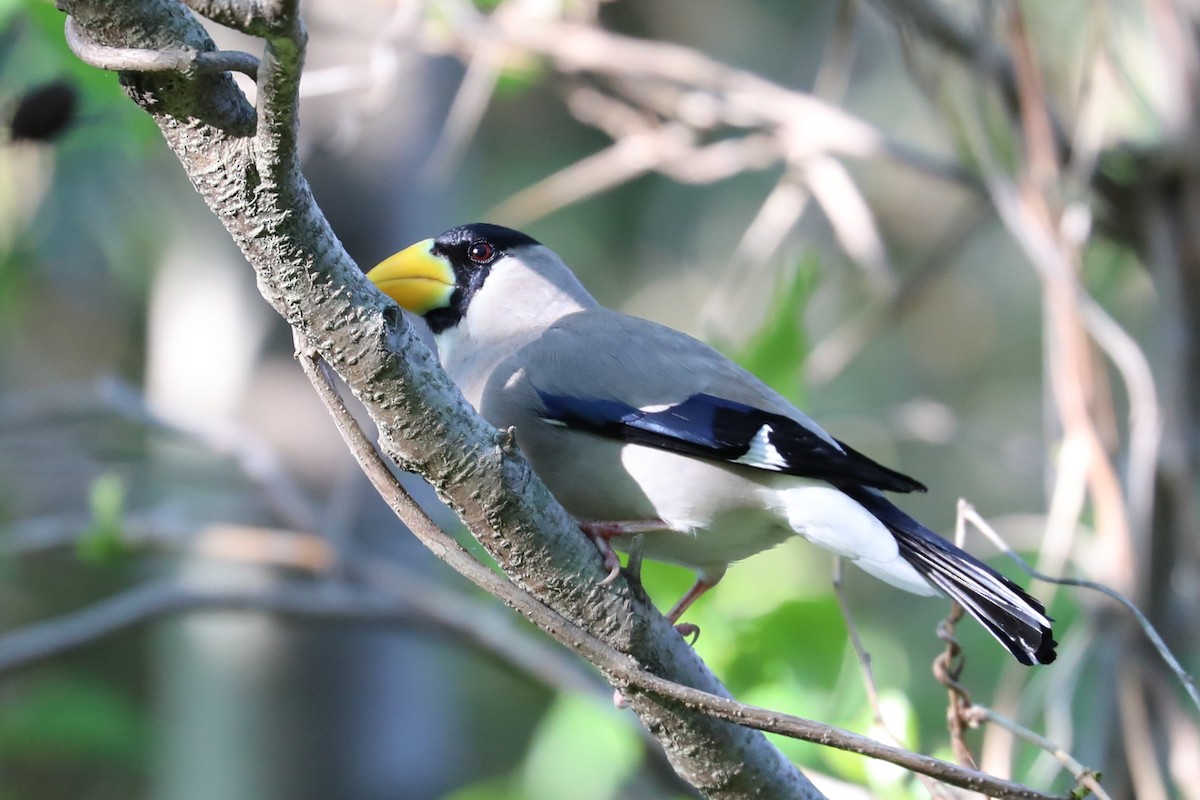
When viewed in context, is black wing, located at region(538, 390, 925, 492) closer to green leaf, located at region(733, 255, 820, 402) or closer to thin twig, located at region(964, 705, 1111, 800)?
thin twig, located at region(964, 705, 1111, 800)

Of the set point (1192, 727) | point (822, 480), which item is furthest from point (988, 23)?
point (1192, 727)

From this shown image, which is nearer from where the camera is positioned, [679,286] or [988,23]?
[988,23]

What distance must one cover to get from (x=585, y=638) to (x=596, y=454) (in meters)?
0.63

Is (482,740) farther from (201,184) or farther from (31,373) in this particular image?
(201,184)

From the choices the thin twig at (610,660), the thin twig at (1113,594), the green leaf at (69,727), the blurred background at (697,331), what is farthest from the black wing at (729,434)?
the green leaf at (69,727)

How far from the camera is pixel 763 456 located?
1892 millimetres

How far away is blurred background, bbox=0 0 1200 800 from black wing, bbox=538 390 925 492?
0.24 m

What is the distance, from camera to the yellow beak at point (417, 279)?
2490 millimetres

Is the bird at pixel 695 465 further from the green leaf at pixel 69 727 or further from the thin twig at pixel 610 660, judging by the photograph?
the green leaf at pixel 69 727

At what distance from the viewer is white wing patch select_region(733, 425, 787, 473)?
6.15ft

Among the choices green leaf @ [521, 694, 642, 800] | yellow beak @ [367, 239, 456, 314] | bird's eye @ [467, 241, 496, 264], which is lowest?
green leaf @ [521, 694, 642, 800]

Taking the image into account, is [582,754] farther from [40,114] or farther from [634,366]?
[40,114]

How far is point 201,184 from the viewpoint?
1117 mm

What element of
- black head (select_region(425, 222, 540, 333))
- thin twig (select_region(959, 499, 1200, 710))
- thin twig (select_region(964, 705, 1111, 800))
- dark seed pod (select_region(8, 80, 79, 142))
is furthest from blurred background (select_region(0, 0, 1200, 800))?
black head (select_region(425, 222, 540, 333))
